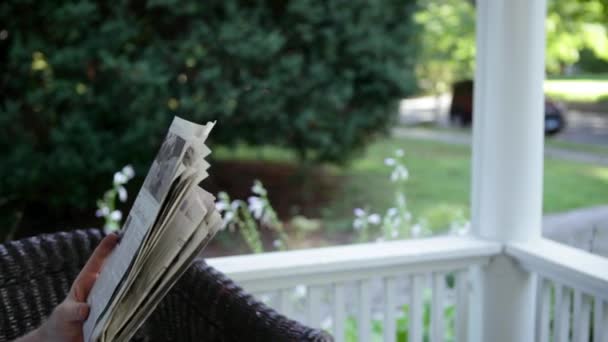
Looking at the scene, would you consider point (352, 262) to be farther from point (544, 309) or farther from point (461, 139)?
point (461, 139)

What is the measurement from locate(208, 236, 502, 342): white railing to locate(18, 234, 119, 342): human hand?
65cm

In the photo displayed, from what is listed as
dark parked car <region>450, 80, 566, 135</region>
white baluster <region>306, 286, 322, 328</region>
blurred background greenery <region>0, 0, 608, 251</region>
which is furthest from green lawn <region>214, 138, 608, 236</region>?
white baluster <region>306, 286, 322, 328</region>

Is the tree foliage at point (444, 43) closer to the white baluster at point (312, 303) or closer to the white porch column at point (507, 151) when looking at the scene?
the white porch column at point (507, 151)

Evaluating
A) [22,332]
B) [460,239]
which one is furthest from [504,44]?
[22,332]

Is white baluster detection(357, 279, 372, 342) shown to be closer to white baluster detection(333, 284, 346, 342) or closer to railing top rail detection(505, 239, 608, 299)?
white baluster detection(333, 284, 346, 342)

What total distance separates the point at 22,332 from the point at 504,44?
1.35 m

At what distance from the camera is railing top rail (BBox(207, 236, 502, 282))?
1665mm

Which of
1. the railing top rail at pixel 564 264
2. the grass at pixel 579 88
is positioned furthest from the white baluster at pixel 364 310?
the grass at pixel 579 88

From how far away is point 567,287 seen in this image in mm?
1708

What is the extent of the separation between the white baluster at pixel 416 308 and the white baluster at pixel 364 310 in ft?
0.47

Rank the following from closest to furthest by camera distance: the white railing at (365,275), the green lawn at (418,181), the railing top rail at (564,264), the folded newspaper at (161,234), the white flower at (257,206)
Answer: the folded newspaper at (161,234), the railing top rail at (564,264), the white railing at (365,275), the white flower at (257,206), the green lawn at (418,181)

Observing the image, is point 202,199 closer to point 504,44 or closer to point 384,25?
point 504,44

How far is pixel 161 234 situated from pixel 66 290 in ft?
2.08

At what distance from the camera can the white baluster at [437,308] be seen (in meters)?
1.89
